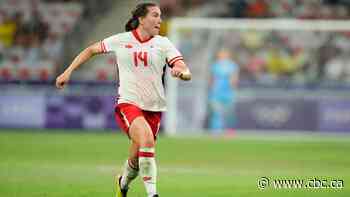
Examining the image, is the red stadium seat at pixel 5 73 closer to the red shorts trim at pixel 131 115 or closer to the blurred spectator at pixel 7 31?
the blurred spectator at pixel 7 31

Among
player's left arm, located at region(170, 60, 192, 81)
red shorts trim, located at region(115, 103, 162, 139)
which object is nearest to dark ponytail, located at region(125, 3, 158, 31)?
player's left arm, located at region(170, 60, 192, 81)

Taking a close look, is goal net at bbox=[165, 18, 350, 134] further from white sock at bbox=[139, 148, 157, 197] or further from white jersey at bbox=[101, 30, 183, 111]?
white sock at bbox=[139, 148, 157, 197]

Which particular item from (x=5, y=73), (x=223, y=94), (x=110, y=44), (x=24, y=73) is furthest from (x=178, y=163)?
(x=5, y=73)

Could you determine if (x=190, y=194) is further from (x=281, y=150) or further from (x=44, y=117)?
(x=44, y=117)

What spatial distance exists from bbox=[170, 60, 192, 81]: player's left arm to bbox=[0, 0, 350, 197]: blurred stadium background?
7.20m

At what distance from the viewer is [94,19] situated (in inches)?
1262

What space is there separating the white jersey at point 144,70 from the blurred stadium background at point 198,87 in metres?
6.63

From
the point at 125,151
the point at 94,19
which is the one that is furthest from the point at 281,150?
the point at 94,19

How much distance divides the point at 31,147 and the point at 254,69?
810 centimetres

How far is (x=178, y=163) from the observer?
59.6 ft

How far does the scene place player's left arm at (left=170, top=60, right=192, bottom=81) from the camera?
33.6ft

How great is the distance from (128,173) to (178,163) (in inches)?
266

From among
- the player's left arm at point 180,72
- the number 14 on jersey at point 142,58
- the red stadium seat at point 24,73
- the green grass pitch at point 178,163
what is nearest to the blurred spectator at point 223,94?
the green grass pitch at point 178,163

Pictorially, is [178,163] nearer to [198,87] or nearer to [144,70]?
[144,70]
